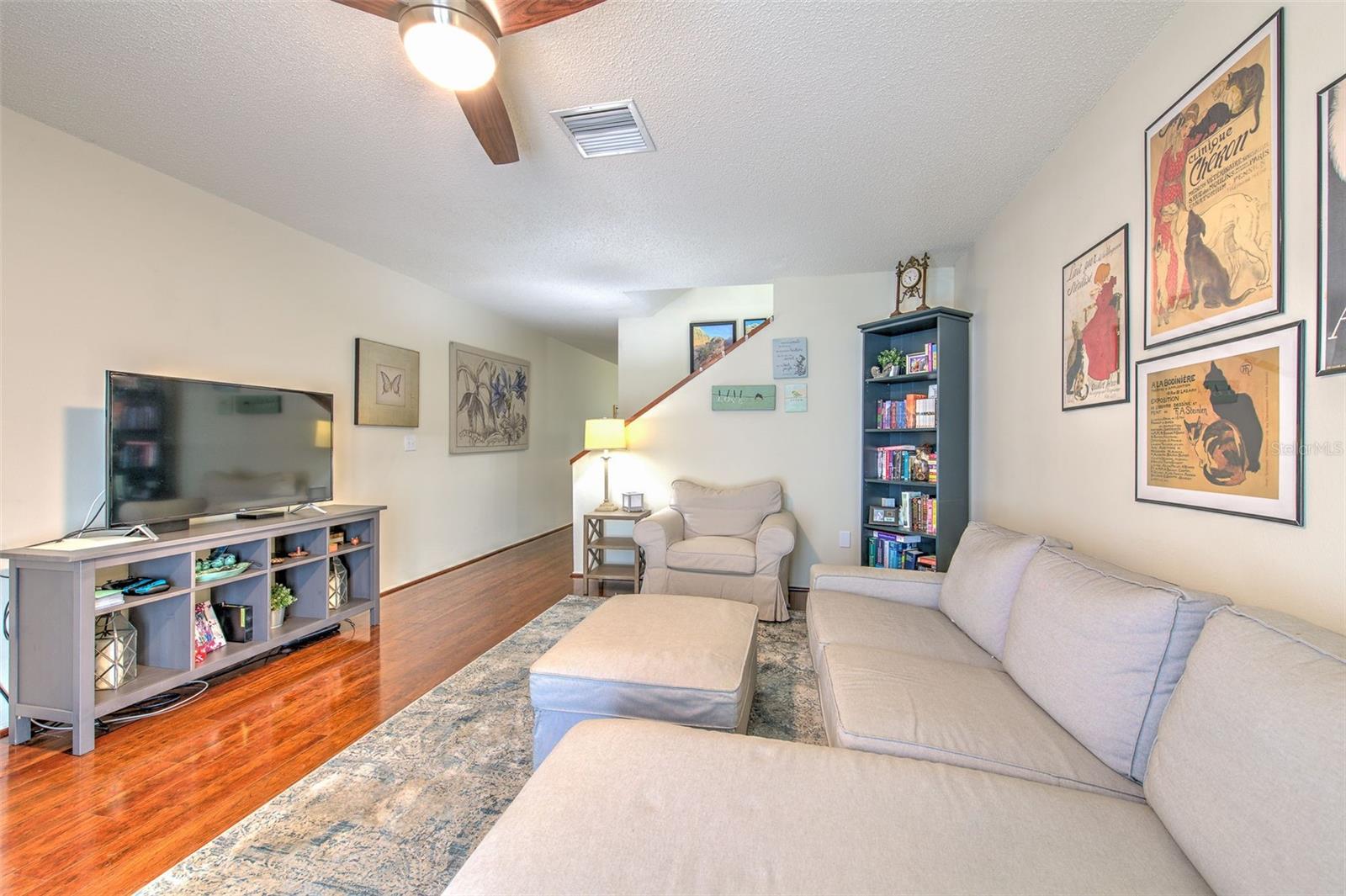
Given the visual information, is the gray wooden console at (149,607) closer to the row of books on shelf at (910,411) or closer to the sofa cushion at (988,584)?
the sofa cushion at (988,584)

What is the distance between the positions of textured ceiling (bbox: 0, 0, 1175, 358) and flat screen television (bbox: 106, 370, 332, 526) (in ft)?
3.41

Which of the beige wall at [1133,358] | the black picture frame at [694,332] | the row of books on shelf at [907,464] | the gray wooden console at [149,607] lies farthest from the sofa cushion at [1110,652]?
the black picture frame at [694,332]

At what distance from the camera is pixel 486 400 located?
5066 mm

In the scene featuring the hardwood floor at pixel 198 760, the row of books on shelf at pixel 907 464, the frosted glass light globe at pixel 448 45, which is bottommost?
the hardwood floor at pixel 198 760

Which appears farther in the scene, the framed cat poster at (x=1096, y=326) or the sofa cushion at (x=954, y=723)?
the framed cat poster at (x=1096, y=326)

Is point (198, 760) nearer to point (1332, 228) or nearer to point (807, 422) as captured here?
point (1332, 228)

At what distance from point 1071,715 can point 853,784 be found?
2.16ft

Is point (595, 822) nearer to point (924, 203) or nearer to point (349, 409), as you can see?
point (924, 203)

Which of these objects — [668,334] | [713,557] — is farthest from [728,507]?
[668,334]

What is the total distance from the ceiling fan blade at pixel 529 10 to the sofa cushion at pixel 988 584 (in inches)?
81.3

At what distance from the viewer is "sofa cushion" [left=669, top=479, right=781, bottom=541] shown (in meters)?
3.79

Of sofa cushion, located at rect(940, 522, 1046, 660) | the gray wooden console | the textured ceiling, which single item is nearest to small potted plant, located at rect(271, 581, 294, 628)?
the gray wooden console

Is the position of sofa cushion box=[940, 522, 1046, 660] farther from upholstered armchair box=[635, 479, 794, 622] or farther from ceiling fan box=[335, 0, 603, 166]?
ceiling fan box=[335, 0, 603, 166]

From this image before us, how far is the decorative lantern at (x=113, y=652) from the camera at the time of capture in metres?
2.02
